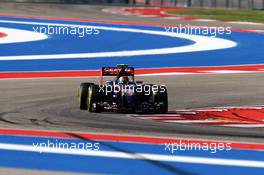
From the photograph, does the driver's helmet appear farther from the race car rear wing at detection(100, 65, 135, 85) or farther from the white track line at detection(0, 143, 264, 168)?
the white track line at detection(0, 143, 264, 168)

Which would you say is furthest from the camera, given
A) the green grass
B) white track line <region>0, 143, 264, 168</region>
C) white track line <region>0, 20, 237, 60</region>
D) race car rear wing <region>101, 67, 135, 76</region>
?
the green grass

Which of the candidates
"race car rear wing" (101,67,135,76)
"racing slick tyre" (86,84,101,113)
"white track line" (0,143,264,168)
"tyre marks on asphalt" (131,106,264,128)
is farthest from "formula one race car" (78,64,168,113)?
"white track line" (0,143,264,168)

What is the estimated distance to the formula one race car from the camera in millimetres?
16250

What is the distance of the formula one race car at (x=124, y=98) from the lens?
16250 mm

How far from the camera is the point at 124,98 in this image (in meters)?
16.3

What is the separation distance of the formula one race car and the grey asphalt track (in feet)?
1.14

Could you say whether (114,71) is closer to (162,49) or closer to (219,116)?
(219,116)

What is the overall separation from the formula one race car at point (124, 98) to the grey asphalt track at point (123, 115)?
1.14ft

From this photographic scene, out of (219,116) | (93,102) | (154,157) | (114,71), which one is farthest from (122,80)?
(154,157)

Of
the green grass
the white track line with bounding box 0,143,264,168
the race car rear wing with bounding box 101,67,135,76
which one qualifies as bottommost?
the green grass

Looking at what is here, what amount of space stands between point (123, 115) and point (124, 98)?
0.47 meters

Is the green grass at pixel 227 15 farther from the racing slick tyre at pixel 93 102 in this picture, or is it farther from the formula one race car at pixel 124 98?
the racing slick tyre at pixel 93 102

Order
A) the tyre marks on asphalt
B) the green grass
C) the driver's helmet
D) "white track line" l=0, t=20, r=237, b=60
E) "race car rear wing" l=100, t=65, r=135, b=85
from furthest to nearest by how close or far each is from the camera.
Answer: the green grass, "white track line" l=0, t=20, r=237, b=60, "race car rear wing" l=100, t=65, r=135, b=85, the driver's helmet, the tyre marks on asphalt

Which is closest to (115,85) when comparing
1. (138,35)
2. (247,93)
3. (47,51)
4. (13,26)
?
(247,93)
